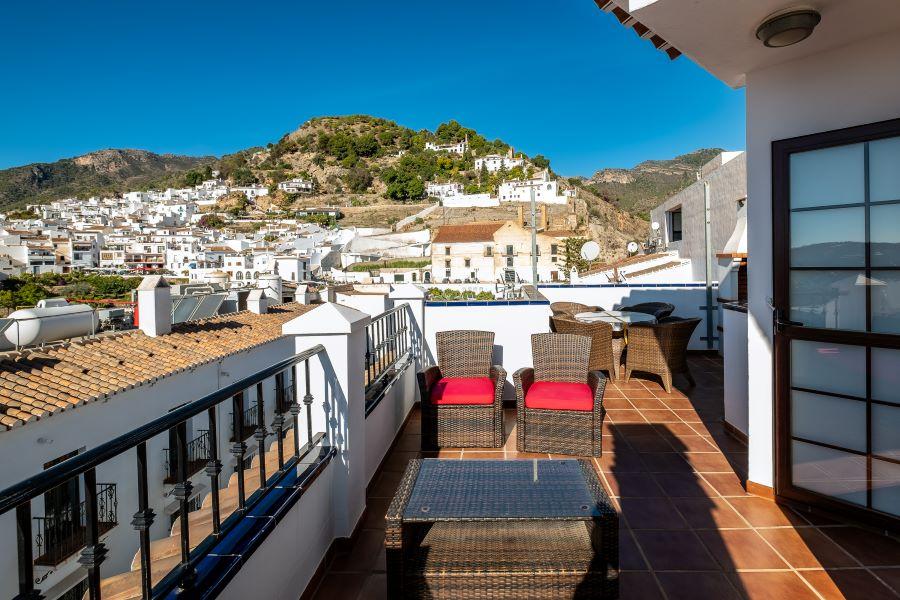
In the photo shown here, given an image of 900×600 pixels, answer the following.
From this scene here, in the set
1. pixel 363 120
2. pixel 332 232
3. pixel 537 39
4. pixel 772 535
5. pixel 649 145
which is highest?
pixel 363 120

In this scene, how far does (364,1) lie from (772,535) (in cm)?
4385

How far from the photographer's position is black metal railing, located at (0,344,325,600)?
93 cm

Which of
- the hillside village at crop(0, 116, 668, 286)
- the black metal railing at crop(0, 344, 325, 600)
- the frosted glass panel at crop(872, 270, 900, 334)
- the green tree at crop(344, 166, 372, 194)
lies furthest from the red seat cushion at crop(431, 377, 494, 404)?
the green tree at crop(344, 166, 372, 194)

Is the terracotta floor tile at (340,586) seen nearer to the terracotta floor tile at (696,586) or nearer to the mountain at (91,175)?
the terracotta floor tile at (696,586)

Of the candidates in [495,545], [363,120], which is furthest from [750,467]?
[363,120]

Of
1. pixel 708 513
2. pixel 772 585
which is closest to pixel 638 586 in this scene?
pixel 772 585

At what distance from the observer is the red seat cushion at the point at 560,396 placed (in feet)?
11.4

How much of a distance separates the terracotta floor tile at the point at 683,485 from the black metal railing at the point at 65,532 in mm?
6954

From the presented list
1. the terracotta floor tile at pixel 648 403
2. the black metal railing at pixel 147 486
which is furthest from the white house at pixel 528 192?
the black metal railing at pixel 147 486

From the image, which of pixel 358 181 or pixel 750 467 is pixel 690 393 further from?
pixel 358 181

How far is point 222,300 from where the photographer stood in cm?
1842

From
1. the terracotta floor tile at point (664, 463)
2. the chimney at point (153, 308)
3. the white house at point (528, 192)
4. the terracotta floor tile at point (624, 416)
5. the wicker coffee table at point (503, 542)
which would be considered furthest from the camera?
the white house at point (528, 192)

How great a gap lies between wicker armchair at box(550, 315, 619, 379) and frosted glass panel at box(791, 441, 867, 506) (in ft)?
7.91

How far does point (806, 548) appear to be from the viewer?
2.35 m
